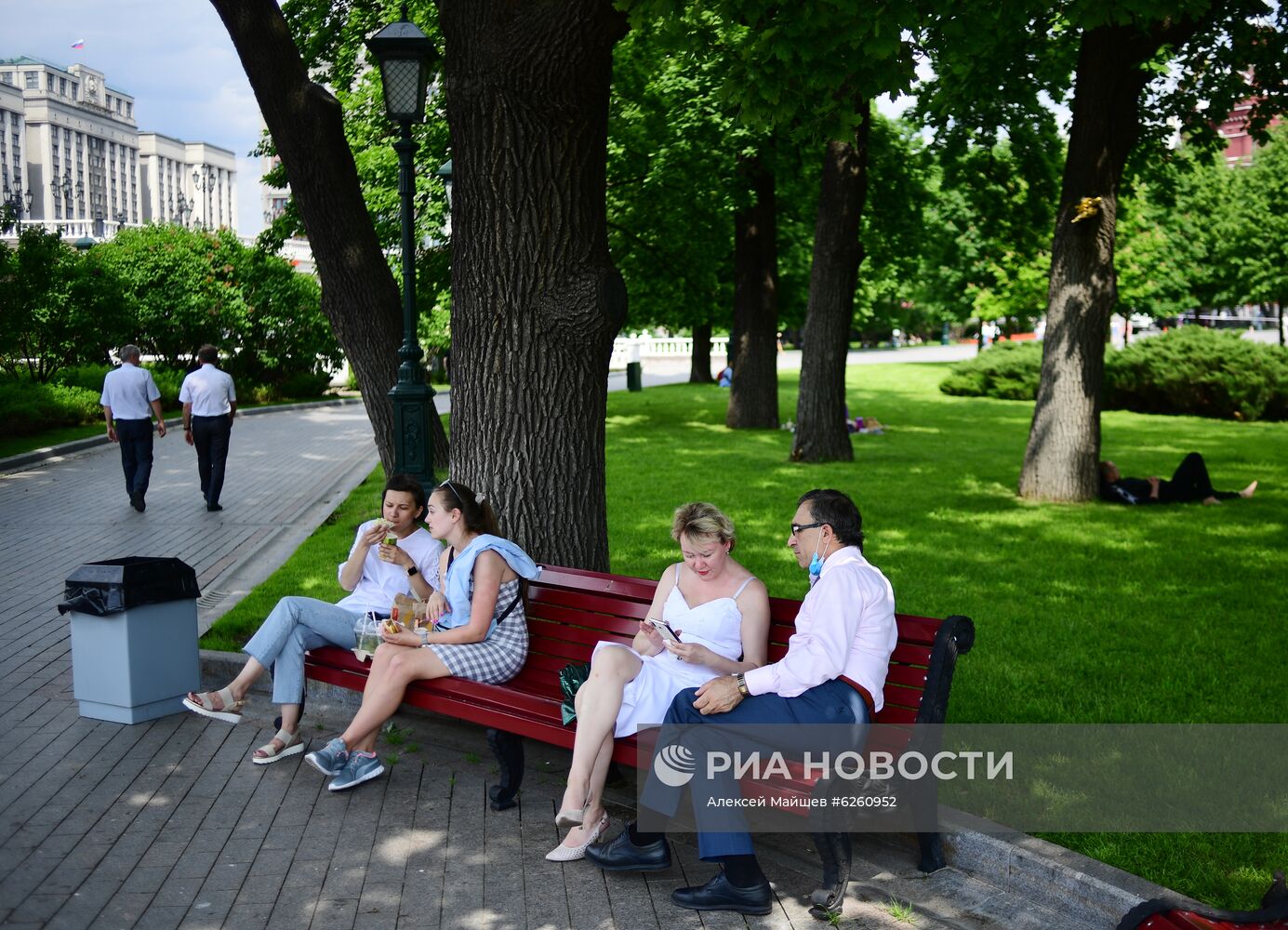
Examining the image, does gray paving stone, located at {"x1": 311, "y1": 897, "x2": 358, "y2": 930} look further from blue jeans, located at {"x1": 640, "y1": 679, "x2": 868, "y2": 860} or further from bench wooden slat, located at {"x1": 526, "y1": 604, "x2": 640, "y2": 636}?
bench wooden slat, located at {"x1": 526, "y1": 604, "x2": 640, "y2": 636}

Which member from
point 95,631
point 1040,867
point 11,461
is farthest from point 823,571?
point 11,461

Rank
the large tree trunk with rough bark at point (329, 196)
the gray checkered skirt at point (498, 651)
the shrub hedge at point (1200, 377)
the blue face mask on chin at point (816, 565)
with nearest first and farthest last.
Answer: the blue face mask on chin at point (816, 565) < the gray checkered skirt at point (498, 651) < the large tree trunk with rough bark at point (329, 196) < the shrub hedge at point (1200, 377)

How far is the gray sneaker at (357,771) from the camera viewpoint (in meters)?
5.65

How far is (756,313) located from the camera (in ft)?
81.0

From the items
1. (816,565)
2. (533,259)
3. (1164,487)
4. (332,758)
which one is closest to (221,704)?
(332,758)

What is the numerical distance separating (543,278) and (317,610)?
2.21 metres

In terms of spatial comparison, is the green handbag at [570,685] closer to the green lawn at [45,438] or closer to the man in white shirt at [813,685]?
the man in white shirt at [813,685]

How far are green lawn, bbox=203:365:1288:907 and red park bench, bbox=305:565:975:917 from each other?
778 mm

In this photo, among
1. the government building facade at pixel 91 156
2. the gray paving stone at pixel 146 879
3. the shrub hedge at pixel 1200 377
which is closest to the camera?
the gray paving stone at pixel 146 879

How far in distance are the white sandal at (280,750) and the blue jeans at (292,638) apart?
155 mm

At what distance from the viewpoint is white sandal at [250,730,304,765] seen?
19.8ft

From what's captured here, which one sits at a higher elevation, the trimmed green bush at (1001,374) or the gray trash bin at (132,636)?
the trimmed green bush at (1001,374)

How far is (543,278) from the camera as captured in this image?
720 centimetres

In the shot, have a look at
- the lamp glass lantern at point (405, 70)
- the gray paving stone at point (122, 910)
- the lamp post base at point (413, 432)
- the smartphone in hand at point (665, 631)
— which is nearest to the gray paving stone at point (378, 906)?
the gray paving stone at point (122, 910)
